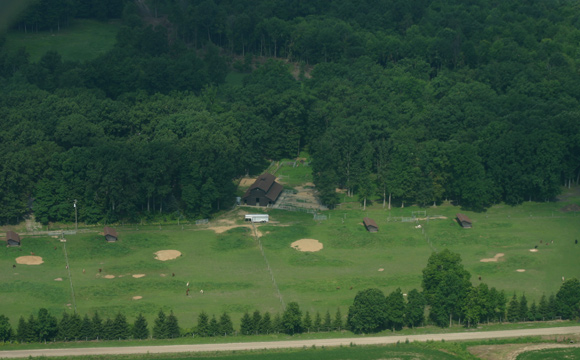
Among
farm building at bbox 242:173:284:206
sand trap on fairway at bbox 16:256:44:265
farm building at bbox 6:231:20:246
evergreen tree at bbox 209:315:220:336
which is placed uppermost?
farm building at bbox 242:173:284:206

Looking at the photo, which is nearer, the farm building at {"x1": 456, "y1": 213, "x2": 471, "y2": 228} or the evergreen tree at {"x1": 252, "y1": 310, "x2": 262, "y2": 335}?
the evergreen tree at {"x1": 252, "y1": 310, "x2": 262, "y2": 335}

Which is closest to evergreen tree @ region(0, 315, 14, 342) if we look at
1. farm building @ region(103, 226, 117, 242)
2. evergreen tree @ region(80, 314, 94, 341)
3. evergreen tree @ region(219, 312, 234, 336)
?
evergreen tree @ region(80, 314, 94, 341)

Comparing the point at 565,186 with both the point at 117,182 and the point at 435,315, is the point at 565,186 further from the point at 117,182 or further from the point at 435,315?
the point at 117,182

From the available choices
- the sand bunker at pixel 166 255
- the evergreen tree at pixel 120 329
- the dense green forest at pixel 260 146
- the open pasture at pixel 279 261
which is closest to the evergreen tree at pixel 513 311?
the open pasture at pixel 279 261

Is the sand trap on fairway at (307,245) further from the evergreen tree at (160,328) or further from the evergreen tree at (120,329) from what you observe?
the evergreen tree at (120,329)

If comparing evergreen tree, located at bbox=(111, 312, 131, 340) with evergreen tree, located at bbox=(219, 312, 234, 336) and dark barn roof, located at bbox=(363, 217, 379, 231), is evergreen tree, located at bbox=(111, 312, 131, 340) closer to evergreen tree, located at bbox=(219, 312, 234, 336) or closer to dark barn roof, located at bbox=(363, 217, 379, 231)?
evergreen tree, located at bbox=(219, 312, 234, 336)

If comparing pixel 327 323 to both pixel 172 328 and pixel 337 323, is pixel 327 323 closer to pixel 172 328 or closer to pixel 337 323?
pixel 337 323

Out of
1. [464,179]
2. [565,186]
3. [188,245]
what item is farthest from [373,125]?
[188,245]
